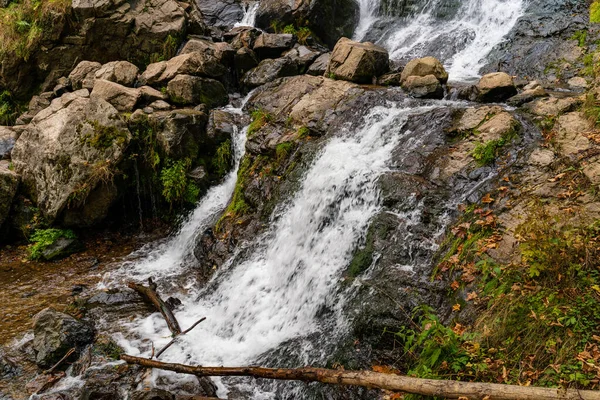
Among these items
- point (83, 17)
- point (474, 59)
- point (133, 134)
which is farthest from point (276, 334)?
point (83, 17)

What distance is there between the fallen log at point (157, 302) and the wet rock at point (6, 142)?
5.95 metres

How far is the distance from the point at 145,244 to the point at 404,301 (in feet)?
22.8

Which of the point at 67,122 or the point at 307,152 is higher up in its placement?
the point at 67,122

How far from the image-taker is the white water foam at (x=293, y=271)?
6320mm

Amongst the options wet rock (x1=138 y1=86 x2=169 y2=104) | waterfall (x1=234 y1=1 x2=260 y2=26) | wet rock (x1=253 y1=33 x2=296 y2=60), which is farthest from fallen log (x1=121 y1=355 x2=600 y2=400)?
waterfall (x1=234 y1=1 x2=260 y2=26)

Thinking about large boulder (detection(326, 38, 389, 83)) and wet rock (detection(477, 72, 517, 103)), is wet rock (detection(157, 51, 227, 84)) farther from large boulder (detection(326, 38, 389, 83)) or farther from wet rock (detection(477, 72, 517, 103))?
wet rock (detection(477, 72, 517, 103))

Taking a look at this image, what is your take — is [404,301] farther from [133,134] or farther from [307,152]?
[133,134]

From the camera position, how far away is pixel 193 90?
36.0ft

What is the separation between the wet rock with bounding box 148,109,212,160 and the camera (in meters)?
9.84

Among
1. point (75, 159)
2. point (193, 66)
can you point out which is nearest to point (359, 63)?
point (193, 66)

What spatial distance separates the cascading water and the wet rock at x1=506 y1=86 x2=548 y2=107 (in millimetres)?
A: 3030

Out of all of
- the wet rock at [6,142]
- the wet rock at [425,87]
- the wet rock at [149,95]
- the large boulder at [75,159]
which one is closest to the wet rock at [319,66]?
the wet rock at [425,87]

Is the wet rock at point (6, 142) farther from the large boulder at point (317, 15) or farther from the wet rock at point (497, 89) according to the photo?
the wet rock at point (497, 89)

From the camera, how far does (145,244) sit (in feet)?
32.9
